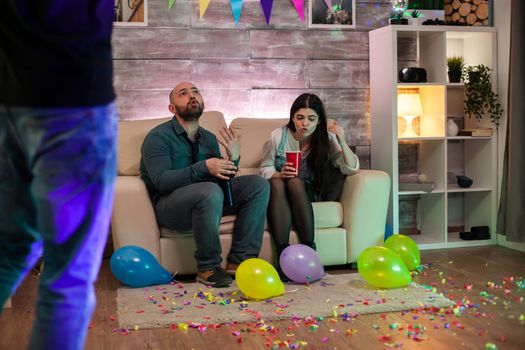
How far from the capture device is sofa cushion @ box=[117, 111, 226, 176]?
3836 mm

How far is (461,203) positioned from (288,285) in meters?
2.08

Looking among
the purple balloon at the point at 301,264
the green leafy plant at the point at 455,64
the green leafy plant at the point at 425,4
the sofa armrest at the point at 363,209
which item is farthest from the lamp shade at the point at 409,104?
the purple balloon at the point at 301,264

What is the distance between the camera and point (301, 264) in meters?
3.19

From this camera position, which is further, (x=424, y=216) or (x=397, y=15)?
(x=424, y=216)

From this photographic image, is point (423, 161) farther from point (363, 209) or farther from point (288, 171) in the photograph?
point (288, 171)

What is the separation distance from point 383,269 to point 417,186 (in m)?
1.41

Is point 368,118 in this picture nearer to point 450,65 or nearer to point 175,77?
point 450,65

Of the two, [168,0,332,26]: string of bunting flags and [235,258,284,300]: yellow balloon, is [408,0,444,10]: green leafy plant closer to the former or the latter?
[168,0,332,26]: string of bunting flags

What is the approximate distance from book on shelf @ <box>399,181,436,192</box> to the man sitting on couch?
3.89 ft

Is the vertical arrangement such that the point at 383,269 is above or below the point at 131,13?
below

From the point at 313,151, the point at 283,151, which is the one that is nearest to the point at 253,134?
the point at 283,151

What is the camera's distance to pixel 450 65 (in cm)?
448

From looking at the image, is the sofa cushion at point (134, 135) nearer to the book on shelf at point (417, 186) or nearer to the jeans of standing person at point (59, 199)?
the book on shelf at point (417, 186)

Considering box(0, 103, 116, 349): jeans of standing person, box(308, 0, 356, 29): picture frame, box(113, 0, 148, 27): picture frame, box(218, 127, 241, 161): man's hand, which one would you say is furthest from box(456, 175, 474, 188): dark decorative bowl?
box(0, 103, 116, 349): jeans of standing person
